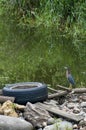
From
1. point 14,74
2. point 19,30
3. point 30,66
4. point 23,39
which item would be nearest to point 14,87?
point 14,74

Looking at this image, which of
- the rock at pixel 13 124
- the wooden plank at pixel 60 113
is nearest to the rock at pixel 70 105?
the wooden plank at pixel 60 113

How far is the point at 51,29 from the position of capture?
1580cm

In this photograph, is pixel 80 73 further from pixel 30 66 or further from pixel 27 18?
pixel 27 18

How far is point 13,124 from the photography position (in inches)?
267

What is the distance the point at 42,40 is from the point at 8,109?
7.65 meters

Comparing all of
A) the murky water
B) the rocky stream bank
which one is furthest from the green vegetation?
the rocky stream bank

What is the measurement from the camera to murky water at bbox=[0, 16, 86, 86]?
10469 millimetres

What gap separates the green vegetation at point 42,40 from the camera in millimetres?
10734

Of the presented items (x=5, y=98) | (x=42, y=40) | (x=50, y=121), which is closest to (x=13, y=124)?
(x=50, y=121)

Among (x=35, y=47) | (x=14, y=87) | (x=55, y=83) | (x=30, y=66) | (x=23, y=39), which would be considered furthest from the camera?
(x=23, y=39)

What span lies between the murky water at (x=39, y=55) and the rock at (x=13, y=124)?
9.71 feet

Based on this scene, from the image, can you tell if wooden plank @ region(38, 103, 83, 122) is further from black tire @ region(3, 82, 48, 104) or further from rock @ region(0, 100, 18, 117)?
rock @ region(0, 100, 18, 117)

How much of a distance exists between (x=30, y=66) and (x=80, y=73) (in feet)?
4.07

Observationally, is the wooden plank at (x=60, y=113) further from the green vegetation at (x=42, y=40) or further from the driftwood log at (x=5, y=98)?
the green vegetation at (x=42, y=40)
